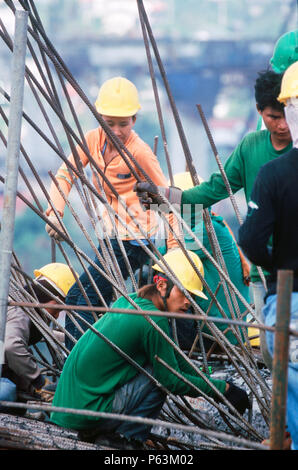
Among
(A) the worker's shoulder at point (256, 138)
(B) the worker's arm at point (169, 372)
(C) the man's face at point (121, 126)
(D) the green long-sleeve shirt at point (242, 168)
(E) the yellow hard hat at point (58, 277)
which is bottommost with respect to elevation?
(B) the worker's arm at point (169, 372)

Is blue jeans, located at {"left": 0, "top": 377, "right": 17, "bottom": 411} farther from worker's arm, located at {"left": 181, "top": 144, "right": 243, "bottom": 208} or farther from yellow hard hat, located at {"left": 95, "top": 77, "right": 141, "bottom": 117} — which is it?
yellow hard hat, located at {"left": 95, "top": 77, "right": 141, "bottom": 117}

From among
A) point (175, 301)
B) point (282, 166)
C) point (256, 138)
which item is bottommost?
point (175, 301)

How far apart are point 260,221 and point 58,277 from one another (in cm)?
212

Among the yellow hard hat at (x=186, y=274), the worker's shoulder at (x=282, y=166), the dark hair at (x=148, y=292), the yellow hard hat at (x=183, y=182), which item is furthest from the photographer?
the yellow hard hat at (x=183, y=182)

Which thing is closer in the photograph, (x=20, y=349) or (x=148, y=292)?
(x=148, y=292)

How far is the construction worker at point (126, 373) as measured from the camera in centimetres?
290

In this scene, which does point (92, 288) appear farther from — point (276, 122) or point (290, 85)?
point (290, 85)

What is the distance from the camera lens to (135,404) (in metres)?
2.94

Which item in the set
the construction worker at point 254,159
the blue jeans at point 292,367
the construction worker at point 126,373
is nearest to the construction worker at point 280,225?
the blue jeans at point 292,367

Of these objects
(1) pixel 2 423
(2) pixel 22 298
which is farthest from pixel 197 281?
(1) pixel 2 423

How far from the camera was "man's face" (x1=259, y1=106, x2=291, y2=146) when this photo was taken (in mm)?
2863

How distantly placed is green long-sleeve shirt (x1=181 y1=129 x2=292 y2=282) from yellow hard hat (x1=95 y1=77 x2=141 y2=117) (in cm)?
107

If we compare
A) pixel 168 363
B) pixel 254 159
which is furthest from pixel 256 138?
pixel 168 363

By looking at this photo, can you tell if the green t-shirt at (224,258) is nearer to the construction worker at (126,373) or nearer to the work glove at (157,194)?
the work glove at (157,194)
